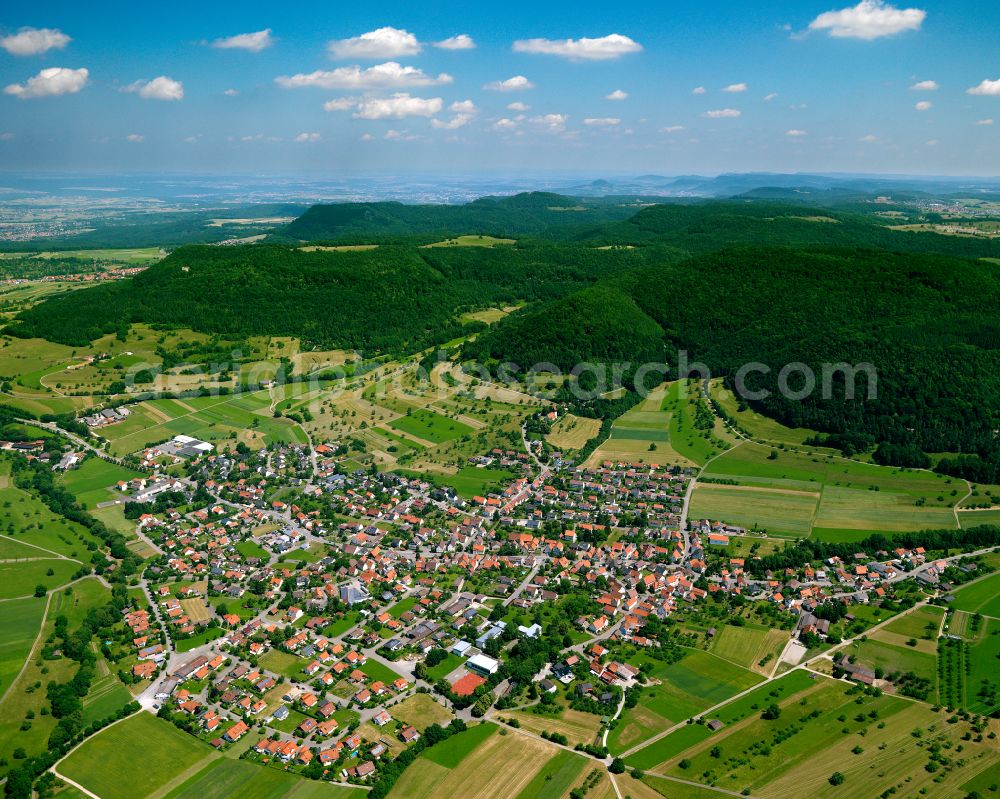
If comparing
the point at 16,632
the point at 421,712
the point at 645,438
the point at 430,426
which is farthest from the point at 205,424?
the point at 421,712

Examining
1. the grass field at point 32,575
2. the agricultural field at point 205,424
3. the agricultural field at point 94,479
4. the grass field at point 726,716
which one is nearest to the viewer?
the grass field at point 726,716

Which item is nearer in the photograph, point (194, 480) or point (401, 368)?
point (194, 480)

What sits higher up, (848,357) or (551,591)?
(848,357)

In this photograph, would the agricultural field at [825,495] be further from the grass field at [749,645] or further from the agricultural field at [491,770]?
the agricultural field at [491,770]

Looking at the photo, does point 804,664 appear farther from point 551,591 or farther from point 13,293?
point 13,293

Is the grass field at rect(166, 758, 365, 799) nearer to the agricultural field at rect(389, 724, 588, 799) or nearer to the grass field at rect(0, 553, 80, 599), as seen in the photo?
the agricultural field at rect(389, 724, 588, 799)

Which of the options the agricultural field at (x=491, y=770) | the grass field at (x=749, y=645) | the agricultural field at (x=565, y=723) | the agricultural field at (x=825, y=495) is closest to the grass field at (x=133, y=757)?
the agricultural field at (x=491, y=770)

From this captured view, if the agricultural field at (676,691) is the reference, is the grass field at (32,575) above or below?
above

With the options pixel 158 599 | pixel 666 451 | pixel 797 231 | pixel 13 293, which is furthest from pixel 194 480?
pixel 797 231
